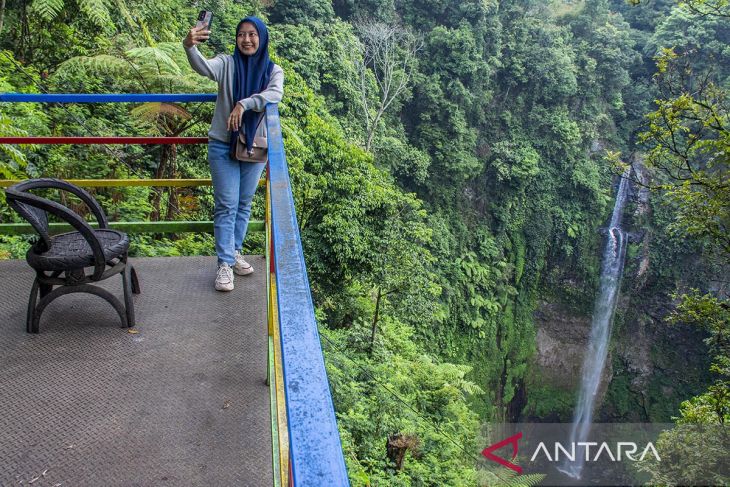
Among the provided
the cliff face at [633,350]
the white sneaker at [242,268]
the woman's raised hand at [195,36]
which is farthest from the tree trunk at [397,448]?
the cliff face at [633,350]

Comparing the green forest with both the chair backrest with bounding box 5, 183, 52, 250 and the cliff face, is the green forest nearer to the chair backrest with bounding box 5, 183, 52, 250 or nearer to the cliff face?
the cliff face

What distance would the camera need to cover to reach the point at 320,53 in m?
18.6

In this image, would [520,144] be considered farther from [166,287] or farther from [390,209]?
[166,287]

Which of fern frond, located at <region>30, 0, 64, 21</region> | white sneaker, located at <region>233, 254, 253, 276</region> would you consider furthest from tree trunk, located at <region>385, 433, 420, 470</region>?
fern frond, located at <region>30, 0, 64, 21</region>

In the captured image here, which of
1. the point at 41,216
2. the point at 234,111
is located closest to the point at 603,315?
the point at 234,111

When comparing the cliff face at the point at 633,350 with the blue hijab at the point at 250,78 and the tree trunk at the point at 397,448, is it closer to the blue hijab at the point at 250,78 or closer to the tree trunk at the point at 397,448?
the tree trunk at the point at 397,448

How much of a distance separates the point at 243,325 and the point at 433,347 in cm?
1696

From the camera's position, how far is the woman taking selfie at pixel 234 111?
108 inches

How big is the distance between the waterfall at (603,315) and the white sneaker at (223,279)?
25777 mm

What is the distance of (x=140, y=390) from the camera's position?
226 cm

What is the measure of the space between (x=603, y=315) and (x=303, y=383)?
27805 millimetres

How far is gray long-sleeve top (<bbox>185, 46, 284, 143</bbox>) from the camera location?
2.72m

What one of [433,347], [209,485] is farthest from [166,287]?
[433,347]

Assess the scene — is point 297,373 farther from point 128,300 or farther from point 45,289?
point 45,289
